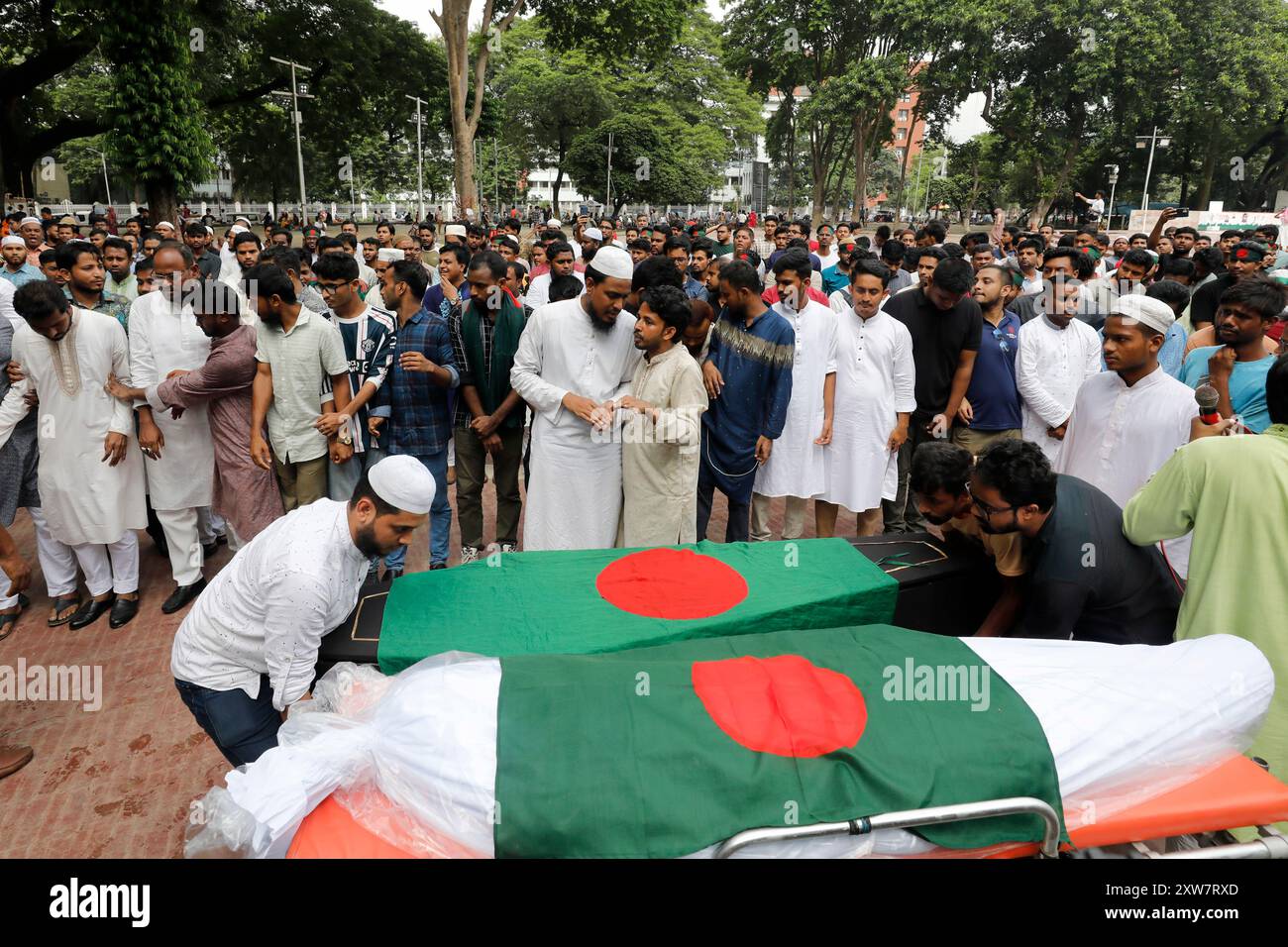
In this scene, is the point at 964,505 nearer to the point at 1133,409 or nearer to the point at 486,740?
the point at 1133,409

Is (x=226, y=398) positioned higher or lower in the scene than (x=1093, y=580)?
higher

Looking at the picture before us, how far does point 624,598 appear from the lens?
284cm

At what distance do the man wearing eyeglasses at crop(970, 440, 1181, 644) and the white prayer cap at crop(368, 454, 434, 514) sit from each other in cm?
175

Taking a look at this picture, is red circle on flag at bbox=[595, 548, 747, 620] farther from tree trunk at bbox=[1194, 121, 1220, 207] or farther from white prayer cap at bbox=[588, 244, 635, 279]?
tree trunk at bbox=[1194, 121, 1220, 207]

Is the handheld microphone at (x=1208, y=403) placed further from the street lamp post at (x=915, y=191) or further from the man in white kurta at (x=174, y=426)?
the street lamp post at (x=915, y=191)

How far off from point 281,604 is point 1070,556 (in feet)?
8.01

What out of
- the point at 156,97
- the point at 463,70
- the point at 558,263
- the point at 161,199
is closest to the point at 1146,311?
the point at 558,263

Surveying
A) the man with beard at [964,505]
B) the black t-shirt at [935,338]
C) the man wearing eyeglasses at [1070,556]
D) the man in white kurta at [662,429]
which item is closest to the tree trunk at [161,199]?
the man in white kurta at [662,429]

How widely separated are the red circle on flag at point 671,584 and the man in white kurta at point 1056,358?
2797 mm

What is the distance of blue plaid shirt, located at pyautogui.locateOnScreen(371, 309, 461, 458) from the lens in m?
4.20

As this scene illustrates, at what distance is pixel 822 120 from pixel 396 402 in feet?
84.7

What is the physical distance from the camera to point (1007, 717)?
205 cm

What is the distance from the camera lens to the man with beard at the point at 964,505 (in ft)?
8.82

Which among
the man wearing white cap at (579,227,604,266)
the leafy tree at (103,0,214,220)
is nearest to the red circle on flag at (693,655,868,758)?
the man wearing white cap at (579,227,604,266)
